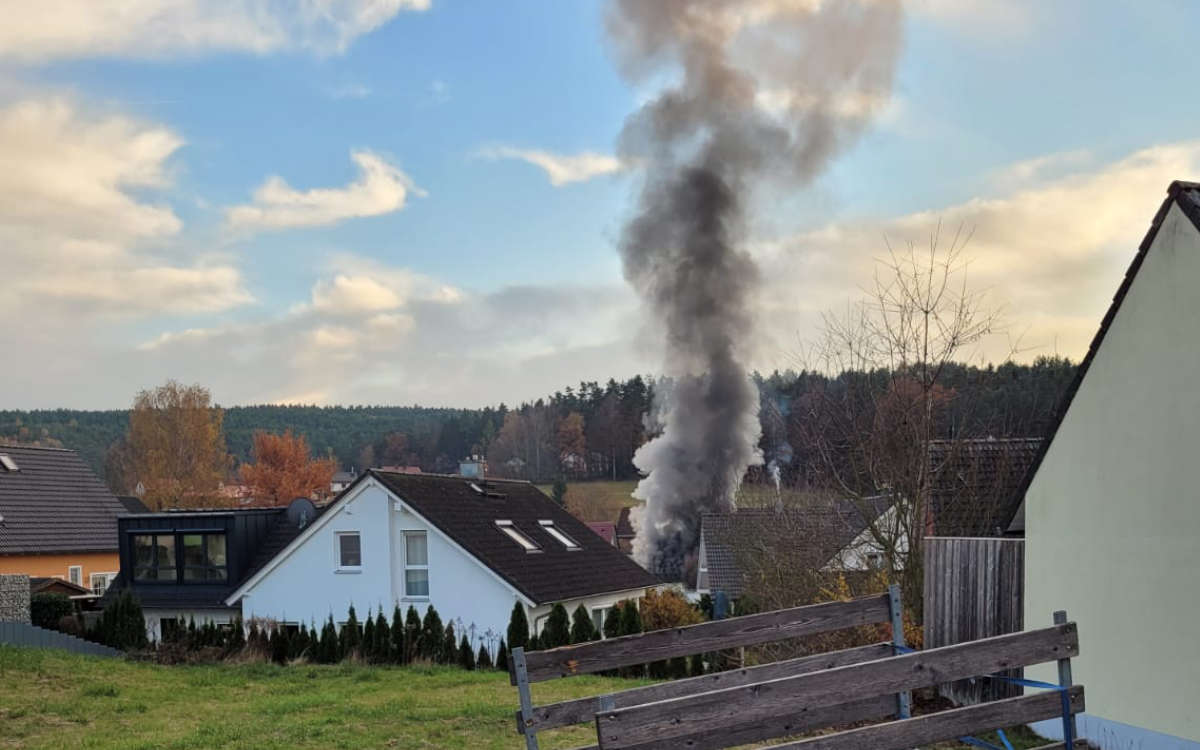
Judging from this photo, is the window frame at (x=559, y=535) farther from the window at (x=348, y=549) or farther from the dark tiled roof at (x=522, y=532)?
the window at (x=348, y=549)

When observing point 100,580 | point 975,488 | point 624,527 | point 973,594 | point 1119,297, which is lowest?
point 624,527

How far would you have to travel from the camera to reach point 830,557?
15867mm

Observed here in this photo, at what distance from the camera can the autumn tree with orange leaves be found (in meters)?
80.3

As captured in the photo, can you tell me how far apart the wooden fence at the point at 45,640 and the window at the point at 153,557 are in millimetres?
9176

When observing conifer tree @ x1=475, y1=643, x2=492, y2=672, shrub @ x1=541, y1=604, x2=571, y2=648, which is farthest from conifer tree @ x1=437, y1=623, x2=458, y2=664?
shrub @ x1=541, y1=604, x2=571, y2=648

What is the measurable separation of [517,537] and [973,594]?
1692 cm

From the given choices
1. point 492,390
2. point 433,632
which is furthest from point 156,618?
point 492,390

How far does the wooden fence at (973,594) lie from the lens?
39.3 feet

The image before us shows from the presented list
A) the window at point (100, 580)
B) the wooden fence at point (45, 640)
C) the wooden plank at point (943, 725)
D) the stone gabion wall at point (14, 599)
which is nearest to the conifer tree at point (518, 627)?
the wooden fence at point (45, 640)

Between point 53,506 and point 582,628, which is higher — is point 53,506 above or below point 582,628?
above

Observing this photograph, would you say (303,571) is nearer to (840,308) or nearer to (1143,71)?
(840,308)

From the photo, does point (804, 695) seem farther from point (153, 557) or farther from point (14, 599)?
point (153, 557)

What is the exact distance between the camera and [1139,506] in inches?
381

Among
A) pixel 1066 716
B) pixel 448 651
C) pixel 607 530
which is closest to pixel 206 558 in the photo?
pixel 448 651
